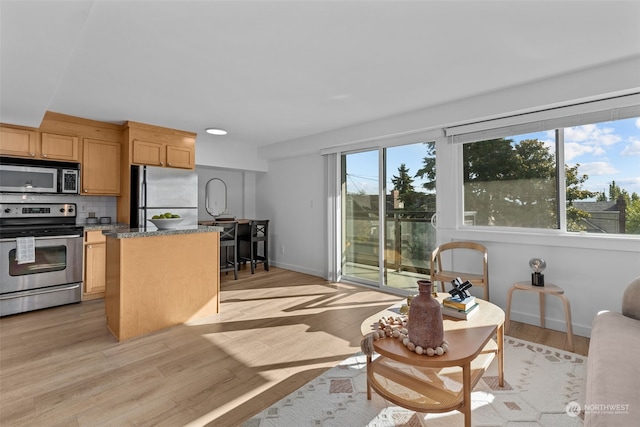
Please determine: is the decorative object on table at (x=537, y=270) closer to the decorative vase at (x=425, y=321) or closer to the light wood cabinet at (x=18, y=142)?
the decorative vase at (x=425, y=321)

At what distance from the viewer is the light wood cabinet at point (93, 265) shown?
3688 mm

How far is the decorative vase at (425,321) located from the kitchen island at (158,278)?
2.30 metres

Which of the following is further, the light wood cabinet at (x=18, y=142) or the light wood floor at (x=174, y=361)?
A: the light wood cabinet at (x=18, y=142)

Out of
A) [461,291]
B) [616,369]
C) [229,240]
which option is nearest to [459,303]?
[461,291]

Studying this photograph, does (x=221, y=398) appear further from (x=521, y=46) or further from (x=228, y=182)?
(x=228, y=182)

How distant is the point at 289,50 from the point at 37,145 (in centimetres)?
340

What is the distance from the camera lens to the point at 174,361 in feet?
7.47

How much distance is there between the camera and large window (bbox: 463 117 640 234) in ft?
8.68

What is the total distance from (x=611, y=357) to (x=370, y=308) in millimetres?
2264

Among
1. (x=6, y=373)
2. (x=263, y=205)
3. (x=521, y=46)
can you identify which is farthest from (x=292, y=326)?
(x=263, y=205)

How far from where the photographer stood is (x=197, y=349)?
2.46m

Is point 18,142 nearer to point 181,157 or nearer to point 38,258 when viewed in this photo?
point 38,258

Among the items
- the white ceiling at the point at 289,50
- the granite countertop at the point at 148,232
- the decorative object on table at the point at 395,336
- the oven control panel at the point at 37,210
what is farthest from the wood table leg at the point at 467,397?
the oven control panel at the point at 37,210

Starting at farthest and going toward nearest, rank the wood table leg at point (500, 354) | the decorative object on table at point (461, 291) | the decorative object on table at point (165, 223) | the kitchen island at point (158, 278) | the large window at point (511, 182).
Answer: the large window at point (511, 182), the decorative object on table at point (165, 223), the kitchen island at point (158, 278), the decorative object on table at point (461, 291), the wood table leg at point (500, 354)
